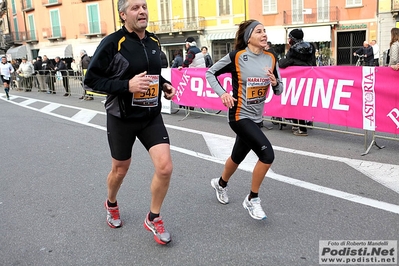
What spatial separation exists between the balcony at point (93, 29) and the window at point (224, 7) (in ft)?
45.6

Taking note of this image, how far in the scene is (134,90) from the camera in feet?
10.1

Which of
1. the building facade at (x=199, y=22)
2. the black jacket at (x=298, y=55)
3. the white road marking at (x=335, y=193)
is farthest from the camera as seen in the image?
the building facade at (x=199, y=22)

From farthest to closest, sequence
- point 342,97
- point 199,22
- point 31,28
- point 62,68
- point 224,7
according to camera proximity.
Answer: point 31,28, point 199,22, point 224,7, point 62,68, point 342,97

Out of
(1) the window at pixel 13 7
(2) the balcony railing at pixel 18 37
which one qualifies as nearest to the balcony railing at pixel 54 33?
(2) the balcony railing at pixel 18 37

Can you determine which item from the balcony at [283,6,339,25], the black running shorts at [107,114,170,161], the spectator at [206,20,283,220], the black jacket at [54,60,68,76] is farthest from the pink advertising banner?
the balcony at [283,6,339,25]

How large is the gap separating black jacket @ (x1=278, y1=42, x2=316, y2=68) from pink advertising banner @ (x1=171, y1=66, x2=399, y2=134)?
8.5 inches

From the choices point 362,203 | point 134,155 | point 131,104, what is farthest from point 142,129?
point 134,155

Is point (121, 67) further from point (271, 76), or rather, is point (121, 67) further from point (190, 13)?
point (190, 13)

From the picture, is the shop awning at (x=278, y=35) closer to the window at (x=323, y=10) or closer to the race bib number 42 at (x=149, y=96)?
the window at (x=323, y=10)

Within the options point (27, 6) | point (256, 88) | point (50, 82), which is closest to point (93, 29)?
point (27, 6)

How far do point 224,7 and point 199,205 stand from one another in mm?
31237

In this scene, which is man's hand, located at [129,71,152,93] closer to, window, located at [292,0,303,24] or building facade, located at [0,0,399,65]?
building facade, located at [0,0,399,65]

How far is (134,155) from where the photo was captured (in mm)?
6371

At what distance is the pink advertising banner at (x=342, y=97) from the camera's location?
5.91 m
